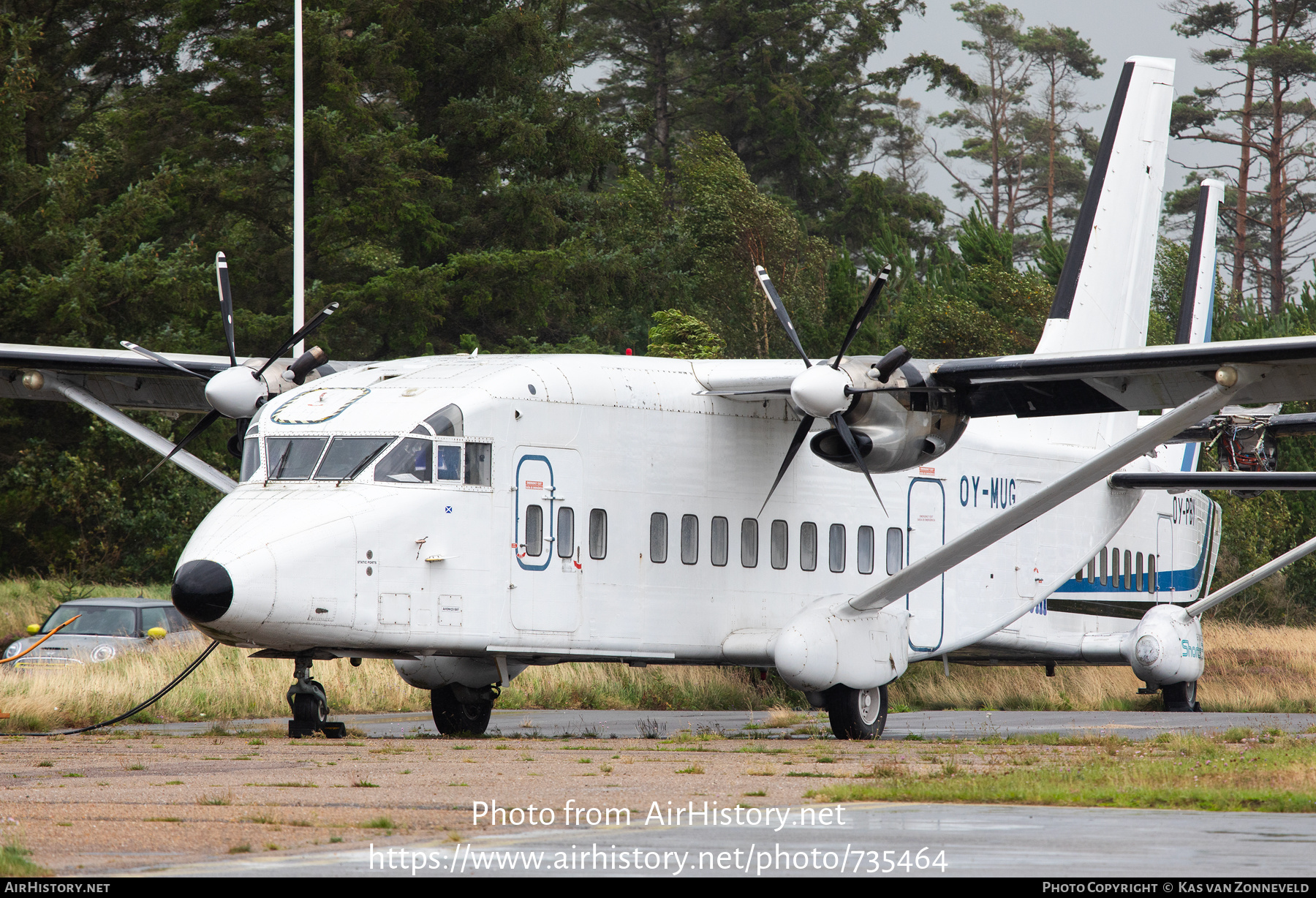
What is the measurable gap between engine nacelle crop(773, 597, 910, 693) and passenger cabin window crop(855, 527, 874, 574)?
69 centimetres

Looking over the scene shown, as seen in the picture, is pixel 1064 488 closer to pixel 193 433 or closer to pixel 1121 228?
pixel 1121 228

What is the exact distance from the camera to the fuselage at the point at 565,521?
13.1 metres

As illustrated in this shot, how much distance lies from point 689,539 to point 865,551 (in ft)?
8.62

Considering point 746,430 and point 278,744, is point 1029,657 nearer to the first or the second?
point 746,430

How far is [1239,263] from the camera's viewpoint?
56.0m

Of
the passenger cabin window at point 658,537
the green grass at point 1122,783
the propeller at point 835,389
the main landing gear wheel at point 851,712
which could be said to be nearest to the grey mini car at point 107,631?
the passenger cabin window at point 658,537

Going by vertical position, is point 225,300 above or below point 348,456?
above

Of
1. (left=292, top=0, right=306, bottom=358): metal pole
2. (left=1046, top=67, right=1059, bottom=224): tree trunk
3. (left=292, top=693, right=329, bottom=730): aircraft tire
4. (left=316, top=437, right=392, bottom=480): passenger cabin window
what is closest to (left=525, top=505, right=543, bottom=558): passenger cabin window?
(left=316, top=437, right=392, bottom=480): passenger cabin window

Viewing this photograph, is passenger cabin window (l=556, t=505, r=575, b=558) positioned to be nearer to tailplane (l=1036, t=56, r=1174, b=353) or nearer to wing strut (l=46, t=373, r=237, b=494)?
wing strut (l=46, t=373, r=237, b=494)

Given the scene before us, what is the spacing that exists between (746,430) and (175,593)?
6407mm

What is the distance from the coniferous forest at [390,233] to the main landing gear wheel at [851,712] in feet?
56.2

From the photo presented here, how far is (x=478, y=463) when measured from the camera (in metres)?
14.1

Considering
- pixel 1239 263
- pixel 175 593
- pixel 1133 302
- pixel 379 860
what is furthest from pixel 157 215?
pixel 1239 263

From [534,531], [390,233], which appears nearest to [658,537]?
[534,531]
